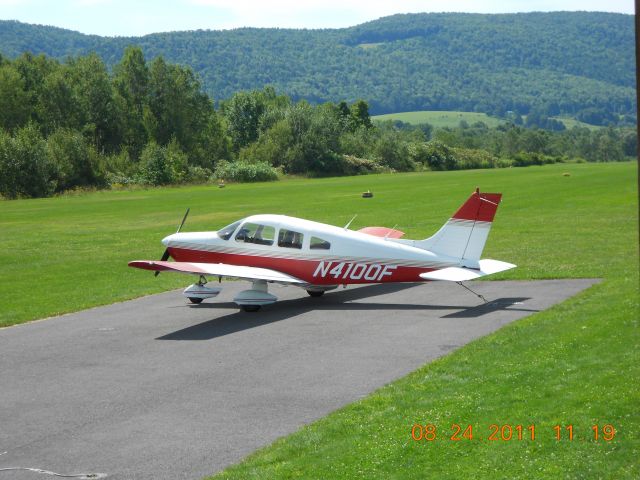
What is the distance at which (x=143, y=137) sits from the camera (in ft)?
352

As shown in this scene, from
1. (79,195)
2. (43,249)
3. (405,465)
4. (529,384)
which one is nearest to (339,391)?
(529,384)

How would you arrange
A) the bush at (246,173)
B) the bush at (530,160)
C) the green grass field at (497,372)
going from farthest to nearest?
the bush at (530,160), the bush at (246,173), the green grass field at (497,372)

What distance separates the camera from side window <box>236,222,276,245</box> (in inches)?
778

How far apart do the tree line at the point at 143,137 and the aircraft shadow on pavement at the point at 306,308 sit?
61.8 meters

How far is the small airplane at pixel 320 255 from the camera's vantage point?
1817 centimetres

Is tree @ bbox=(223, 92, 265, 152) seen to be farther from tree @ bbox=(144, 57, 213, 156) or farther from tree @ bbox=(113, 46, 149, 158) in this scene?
tree @ bbox=(113, 46, 149, 158)

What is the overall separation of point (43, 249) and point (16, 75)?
228 feet

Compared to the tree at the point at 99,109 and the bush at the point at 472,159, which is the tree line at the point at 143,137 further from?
the bush at the point at 472,159

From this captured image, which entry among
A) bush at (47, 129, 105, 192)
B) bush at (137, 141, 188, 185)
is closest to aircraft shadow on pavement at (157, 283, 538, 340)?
bush at (47, 129, 105, 192)

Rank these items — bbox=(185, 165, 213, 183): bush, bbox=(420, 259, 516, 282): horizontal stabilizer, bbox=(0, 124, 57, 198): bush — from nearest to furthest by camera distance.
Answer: bbox=(420, 259, 516, 282): horizontal stabilizer
bbox=(0, 124, 57, 198): bush
bbox=(185, 165, 213, 183): bush

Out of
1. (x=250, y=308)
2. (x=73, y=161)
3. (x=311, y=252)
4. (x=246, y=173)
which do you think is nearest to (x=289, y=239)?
(x=311, y=252)

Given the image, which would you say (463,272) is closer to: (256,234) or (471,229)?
(471,229)
